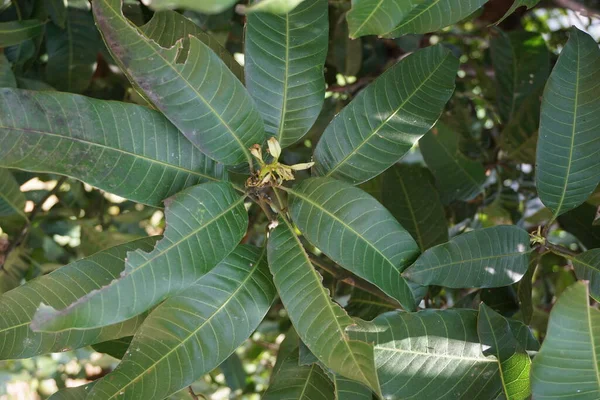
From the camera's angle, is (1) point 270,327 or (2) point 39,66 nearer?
(2) point 39,66

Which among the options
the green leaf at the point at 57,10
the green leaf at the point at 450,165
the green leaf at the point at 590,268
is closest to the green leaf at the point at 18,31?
the green leaf at the point at 57,10

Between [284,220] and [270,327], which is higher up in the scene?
[284,220]

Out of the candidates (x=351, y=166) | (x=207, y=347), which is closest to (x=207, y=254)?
(x=207, y=347)

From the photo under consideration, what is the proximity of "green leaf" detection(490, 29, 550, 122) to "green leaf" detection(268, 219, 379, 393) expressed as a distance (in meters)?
0.75

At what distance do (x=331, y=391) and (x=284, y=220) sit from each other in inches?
11.5

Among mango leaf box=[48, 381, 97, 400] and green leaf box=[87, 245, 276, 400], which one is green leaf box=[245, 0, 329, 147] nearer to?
green leaf box=[87, 245, 276, 400]

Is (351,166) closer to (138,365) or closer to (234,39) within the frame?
(138,365)

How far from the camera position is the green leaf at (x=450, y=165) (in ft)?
4.20

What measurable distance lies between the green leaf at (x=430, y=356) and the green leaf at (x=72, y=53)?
88 centimetres

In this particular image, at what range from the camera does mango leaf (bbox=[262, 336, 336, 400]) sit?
102 centimetres

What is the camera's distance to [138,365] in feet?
2.80

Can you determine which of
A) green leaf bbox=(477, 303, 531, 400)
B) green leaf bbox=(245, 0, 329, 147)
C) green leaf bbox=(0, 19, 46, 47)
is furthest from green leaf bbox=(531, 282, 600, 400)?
green leaf bbox=(0, 19, 46, 47)

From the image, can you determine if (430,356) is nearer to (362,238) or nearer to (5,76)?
(362,238)

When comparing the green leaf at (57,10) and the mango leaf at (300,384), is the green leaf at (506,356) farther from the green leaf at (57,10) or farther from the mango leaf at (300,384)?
the green leaf at (57,10)
